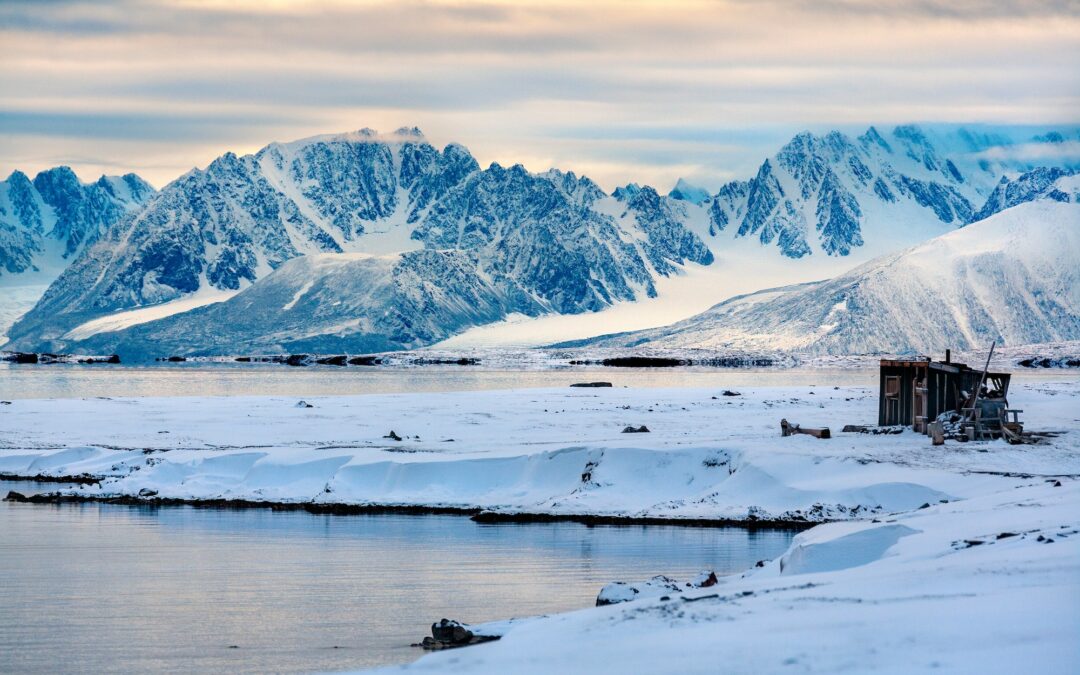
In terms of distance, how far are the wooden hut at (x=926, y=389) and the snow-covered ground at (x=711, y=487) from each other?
267cm

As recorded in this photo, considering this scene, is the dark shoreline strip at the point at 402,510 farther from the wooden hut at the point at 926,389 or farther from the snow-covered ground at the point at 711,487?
the wooden hut at the point at 926,389

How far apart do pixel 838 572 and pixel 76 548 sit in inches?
900

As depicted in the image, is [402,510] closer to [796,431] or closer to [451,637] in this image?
[796,431]

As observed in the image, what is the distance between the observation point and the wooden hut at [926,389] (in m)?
59.3

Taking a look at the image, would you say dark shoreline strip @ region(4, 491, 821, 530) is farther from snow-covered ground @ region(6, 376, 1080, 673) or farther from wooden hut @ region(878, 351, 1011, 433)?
wooden hut @ region(878, 351, 1011, 433)

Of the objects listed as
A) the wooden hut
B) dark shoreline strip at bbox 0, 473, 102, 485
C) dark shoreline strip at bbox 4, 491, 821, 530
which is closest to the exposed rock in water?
dark shoreline strip at bbox 4, 491, 821, 530

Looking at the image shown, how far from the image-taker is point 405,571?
38.1 metres

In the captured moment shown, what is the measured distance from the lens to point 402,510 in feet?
170

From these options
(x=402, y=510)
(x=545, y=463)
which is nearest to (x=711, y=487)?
(x=545, y=463)

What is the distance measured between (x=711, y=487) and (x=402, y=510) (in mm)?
10762

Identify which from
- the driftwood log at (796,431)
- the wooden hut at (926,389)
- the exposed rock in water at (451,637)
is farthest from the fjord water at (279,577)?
the wooden hut at (926,389)

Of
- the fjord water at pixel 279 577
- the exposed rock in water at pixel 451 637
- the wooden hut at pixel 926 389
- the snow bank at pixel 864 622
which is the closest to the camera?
the snow bank at pixel 864 622

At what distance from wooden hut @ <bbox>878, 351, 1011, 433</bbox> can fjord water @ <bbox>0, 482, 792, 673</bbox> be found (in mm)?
17086

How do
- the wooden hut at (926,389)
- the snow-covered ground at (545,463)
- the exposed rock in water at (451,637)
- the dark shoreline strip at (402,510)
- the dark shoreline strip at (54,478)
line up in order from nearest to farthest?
the exposed rock in water at (451,637), the dark shoreline strip at (402,510), the snow-covered ground at (545,463), the dark shoreline strip at (54,478), the wooden hut at (926,389)
